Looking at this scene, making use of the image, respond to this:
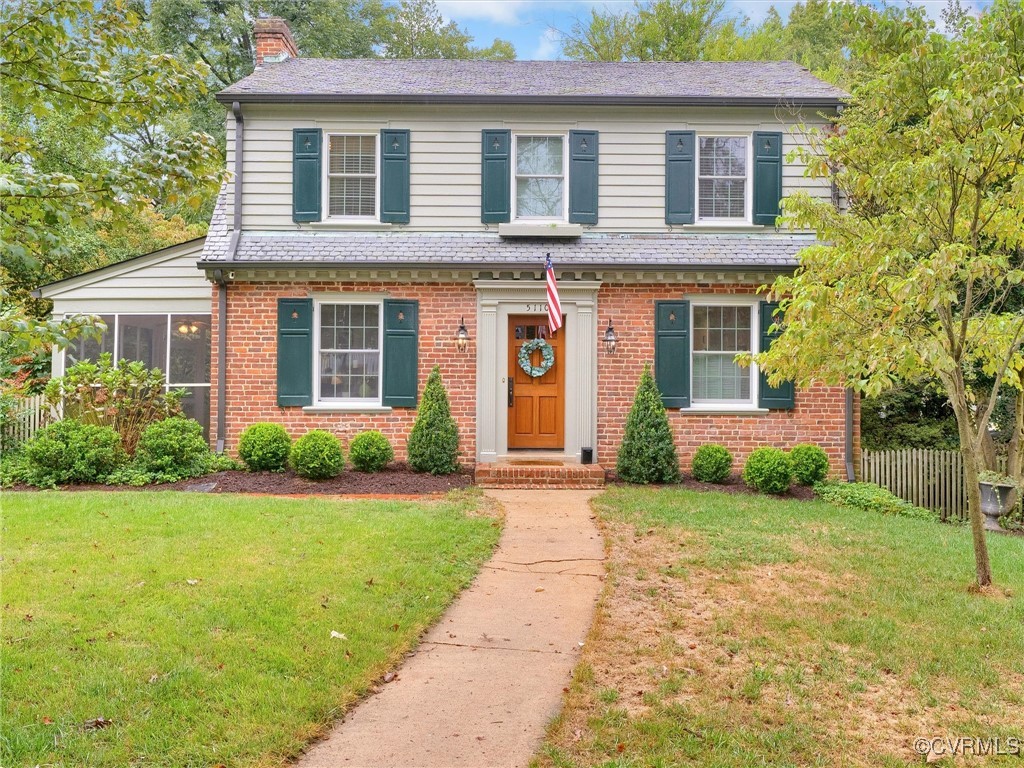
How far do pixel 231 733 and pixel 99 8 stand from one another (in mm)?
3826

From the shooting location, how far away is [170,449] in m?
9.60

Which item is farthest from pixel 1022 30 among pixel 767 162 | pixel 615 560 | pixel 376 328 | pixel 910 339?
pixel 376 328

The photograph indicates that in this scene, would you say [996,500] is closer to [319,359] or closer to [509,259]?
[509,259]

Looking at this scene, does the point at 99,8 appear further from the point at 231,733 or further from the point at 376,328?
the point at 376,328

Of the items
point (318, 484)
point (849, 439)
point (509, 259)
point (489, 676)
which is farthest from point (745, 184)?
point (489, 676)

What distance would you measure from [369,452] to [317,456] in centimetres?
73

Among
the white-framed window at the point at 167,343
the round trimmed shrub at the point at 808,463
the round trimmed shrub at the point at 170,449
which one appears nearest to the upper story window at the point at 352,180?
the white-framed window at the point at 167,343

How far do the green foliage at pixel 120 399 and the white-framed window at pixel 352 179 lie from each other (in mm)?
3662

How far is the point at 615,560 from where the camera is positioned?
6117 mm

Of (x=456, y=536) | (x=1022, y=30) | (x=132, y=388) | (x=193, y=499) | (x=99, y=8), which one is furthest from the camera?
(x=132, y=388)

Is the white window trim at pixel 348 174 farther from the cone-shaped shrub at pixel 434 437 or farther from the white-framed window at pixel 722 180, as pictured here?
the white-framed window at pixel 722 180

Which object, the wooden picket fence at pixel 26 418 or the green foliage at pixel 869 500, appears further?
the wooden picket fence at pixel 26 418

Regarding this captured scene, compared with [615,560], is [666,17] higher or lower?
higher

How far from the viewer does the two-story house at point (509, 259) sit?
10.5m
